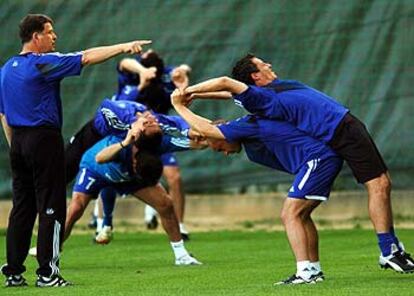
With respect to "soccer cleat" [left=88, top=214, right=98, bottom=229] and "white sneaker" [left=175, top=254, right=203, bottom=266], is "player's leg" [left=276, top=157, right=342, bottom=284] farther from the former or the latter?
"soccer cleat" [left=88, top=214, right=98, bottom=229]

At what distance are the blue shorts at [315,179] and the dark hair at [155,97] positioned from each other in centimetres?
505

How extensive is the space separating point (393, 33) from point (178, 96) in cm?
604

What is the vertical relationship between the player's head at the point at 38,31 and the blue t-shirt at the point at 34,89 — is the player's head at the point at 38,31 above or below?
above

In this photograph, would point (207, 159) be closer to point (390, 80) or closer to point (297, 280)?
point (390, 80)

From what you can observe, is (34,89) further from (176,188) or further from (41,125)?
(176,188)

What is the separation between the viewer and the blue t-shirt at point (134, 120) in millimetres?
13031

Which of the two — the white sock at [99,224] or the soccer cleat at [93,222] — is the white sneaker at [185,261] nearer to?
the white sock at [99,224]

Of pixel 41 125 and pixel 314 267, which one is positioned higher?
pixel 41 125

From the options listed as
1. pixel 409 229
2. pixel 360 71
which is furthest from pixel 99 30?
pixel 409 229

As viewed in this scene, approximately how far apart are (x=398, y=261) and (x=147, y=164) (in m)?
2.67

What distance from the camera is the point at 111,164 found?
13273mm

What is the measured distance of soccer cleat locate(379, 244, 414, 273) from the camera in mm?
10906

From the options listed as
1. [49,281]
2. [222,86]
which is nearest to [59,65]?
[222,86]

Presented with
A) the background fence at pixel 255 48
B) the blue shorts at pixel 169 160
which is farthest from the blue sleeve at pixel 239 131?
the background fence at pixel 255 48
